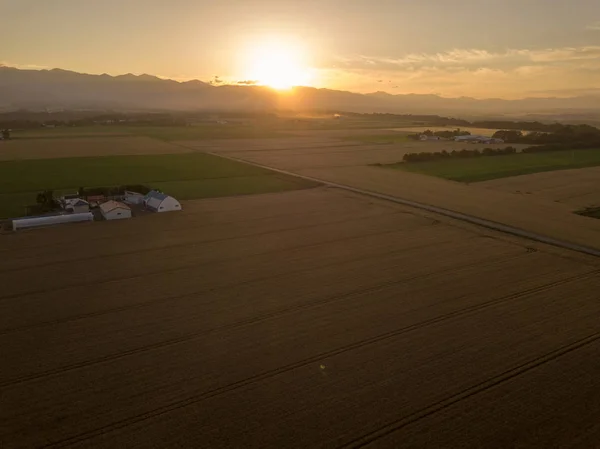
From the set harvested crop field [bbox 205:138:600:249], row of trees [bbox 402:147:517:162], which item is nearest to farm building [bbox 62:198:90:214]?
harvested crop field [bbox 205:138:600:249]

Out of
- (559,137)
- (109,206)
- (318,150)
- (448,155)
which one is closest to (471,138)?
(559,137)

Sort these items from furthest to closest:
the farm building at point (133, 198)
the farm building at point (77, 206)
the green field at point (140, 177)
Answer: the green field at point (140, 177)
the farm building at point (133, 198)
the farm building at point (77, 206)

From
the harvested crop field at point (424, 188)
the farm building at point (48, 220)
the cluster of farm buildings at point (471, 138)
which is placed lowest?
the farm building at point (48, 220)

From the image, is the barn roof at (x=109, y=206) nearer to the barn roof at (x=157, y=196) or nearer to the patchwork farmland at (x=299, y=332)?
the patchwork farmland at (x=299, y=332)

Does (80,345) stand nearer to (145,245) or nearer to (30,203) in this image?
(145,245)

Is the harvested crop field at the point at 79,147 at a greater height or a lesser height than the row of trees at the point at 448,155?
lesser

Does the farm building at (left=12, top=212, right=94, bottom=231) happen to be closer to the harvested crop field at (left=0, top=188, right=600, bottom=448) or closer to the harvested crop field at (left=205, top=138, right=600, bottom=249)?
the harvested crop field at (left=0, top=188, right=600, bottom=448)

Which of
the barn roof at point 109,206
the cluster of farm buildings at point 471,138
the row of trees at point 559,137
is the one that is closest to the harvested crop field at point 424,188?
the cluster of farm buildings at point 471,138

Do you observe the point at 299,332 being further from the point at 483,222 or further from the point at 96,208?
the point at 96,208

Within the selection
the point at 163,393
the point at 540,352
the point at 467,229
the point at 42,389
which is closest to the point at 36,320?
the point at 42,389
